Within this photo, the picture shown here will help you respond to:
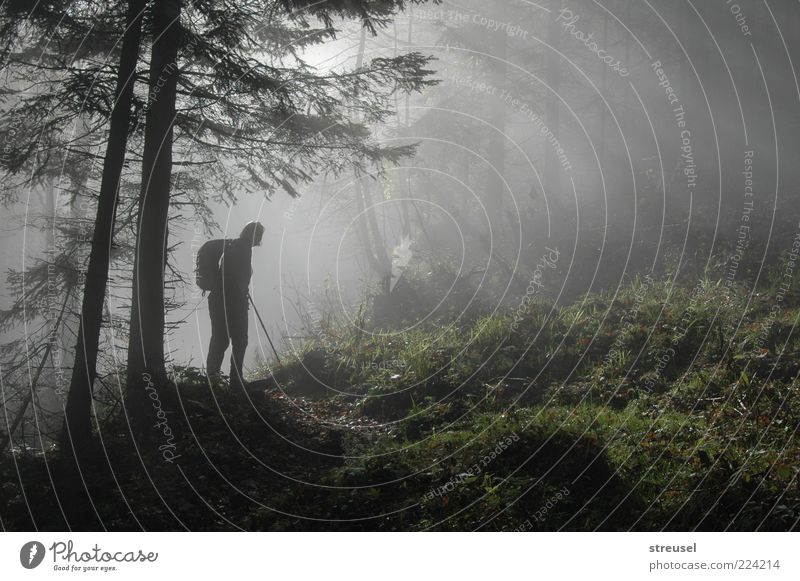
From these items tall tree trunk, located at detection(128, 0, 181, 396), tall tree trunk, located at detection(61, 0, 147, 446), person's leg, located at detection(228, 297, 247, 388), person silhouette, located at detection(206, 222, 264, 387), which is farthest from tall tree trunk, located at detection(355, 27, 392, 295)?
tall tree trunk, located at detection(61, 0, 147, 446)

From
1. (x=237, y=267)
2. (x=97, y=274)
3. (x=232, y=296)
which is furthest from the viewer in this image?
(x=232, y=296)

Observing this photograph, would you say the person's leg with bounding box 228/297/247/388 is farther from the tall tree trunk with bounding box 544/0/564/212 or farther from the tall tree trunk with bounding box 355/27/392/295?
the tall tree trunk with bounding box 544/0/564/212

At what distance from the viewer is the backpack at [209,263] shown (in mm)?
9703

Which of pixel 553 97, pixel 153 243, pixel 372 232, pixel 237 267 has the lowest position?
pixel 237 267

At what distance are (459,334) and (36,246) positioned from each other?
40241 millimetres

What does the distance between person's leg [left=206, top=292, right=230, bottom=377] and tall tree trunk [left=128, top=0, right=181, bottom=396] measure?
1441 millimetres

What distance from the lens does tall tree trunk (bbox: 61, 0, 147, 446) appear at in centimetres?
667

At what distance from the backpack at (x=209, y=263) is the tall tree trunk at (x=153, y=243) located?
45.0 inches

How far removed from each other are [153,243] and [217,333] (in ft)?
7.30

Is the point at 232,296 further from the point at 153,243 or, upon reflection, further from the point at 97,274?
the point at 97,274

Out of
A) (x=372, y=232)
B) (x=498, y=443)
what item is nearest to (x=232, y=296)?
(x=498, y=443)

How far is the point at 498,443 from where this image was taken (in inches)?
268

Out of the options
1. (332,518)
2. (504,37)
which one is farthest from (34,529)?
(504,37)

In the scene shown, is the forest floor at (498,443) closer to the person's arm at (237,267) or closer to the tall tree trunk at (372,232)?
the person's arm at (237,267)
